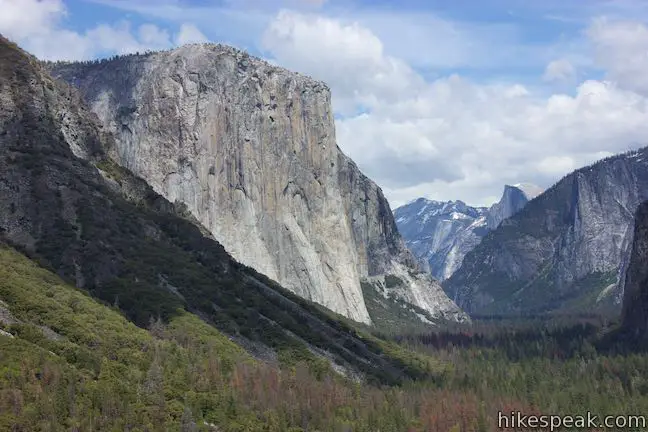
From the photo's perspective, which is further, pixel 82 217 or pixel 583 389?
pixel 583 389

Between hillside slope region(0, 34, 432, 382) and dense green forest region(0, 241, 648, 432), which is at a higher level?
hillside slope region(0, 34, 432, 382)

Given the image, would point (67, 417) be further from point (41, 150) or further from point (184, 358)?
point (41, 150)

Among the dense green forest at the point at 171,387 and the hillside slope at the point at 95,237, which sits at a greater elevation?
the hillside slope at the point at 95,237

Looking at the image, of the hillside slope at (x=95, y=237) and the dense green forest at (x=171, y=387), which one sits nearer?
the dense green forest at (x=171, y=387)

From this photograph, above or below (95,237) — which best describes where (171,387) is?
below

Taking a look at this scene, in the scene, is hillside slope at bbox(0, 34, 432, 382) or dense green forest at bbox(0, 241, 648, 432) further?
hillside slope at bbox(0, 34, 432, 382)

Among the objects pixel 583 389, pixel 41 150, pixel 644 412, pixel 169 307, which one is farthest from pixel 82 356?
pixel 583 389

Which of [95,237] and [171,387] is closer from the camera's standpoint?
[171,387]

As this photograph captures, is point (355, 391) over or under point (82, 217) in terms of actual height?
under
